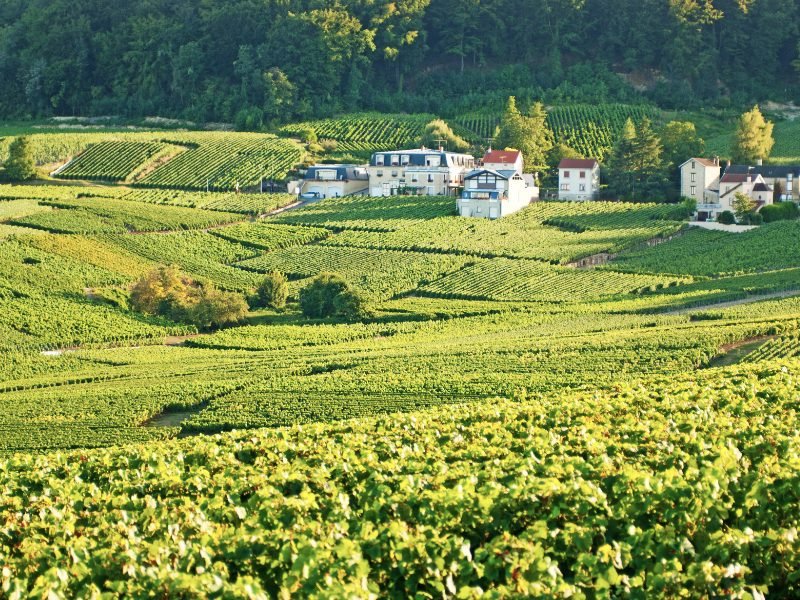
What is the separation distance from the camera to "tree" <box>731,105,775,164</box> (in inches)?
3548

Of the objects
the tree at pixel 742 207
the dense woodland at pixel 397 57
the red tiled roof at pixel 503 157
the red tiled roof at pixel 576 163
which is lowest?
the tree at pixel 742 207

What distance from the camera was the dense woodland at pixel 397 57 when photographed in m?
114

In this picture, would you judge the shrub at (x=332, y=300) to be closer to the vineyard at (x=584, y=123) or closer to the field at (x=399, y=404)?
the field at (x=399, y=404)

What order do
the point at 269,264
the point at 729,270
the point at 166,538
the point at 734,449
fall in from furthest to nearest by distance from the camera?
the point at 269,264 → the point at 729,270 → the point at 734,449 → the point at 166,538

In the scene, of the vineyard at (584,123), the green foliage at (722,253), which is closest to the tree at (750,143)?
the vineyard at (584,123)

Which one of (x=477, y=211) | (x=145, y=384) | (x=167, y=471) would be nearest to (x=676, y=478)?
(x=167, y=471)

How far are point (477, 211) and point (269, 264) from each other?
17.7 meters

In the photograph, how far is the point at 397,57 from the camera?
120125 mm

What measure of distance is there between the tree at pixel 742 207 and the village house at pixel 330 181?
93.3 feet

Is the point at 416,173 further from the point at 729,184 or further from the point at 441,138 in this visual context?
the point at 729,184

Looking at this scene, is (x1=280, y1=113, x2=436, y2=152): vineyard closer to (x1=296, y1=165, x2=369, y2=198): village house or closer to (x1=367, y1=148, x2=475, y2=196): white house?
(x1=367, y1=148, x2=475, y2=196): white house

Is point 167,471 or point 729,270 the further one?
point 729,270

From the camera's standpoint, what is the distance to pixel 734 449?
1892 cm

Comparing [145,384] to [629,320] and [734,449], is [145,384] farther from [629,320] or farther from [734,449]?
[734,449]
